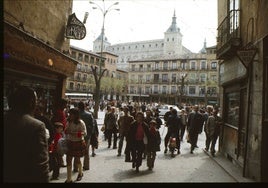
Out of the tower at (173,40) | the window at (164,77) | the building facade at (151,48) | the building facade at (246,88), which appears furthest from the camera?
the building facade at (151,48)

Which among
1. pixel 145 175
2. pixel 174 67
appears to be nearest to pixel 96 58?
pixel 174 67

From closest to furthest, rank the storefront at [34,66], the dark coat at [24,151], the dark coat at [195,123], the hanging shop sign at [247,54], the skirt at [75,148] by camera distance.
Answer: the dark coat at [24,151], the storefront at [34,66], the skirt at [75,148], the hanging shop sign at [247,54], the dark coat at [195,123]

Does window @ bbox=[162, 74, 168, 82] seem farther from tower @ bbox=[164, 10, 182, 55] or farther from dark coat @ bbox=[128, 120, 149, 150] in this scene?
dark coat @ bbox=[128, 120, 149, 150]

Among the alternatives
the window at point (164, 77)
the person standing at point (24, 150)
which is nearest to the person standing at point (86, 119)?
the person standing at point (24, 150)

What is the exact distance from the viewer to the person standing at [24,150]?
2955 mm

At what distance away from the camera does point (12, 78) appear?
20.1 feet

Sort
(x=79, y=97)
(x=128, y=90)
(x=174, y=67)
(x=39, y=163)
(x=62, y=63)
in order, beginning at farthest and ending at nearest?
(x=128, y=90)
(x=174, y=67)
(x=79, y=97)
(x=62, y=63)
(x=39, y=163)

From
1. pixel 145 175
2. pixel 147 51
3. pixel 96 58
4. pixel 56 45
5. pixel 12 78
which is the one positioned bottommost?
pixel 145 175

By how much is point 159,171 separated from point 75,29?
18.2 ft

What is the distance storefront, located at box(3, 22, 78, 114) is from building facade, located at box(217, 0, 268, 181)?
16.4ft

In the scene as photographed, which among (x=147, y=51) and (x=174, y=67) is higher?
(x=147, y=51)

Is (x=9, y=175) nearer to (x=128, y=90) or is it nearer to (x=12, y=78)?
(x=12, y=78)

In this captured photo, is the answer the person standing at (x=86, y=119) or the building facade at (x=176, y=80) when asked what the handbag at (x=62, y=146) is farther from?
the building facade at (x=176, y=80)

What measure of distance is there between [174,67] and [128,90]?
1487cm
